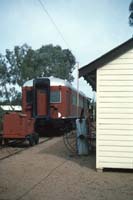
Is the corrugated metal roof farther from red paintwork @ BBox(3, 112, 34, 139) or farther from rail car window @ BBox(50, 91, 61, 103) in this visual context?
rail car window @ BBox(50, 91, 61, 103)

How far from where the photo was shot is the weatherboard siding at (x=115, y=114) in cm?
1173

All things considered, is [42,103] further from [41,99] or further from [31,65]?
[31,65]

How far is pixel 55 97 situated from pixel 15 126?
24.5 feet

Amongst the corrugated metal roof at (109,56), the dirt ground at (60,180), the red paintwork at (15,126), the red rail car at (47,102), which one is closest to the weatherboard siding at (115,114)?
the corrugated metal roof at (109,56)

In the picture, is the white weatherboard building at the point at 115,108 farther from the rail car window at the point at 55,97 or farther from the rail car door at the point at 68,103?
the rail car door at the point at 68,103

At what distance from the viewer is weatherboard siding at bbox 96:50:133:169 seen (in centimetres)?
1173

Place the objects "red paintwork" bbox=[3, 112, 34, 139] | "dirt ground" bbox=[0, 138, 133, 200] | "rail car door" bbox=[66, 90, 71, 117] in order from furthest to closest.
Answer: "rail car door" bbox=[66, 90, 71, 117] → "red paintwork" bbox=[3, 112, 34, 139] → "dirt ground" bbox=[0, 138, 133, 200]

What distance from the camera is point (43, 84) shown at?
87.0 ft

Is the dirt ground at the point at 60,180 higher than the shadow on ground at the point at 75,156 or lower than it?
lower

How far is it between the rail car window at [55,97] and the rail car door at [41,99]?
273 millimetres

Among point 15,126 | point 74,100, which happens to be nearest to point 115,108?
point 15,126

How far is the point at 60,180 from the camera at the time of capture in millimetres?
10562

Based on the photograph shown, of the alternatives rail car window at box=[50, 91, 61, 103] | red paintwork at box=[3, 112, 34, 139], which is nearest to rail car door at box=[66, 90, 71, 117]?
rail car window at box=[50, 91, 61, 103]

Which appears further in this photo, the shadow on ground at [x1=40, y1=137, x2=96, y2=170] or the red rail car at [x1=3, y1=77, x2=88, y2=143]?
the red rail car at [x1=3, y1=77, x2=88, y2=143]
